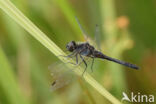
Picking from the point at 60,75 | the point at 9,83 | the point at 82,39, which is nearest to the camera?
the point at 9,83

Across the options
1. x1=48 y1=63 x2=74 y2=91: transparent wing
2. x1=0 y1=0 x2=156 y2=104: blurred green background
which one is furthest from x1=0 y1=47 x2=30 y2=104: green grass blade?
x1=48 y1=63 x2=74 y2=91: transparent wing

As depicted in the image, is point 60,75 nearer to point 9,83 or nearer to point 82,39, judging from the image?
point 9,83

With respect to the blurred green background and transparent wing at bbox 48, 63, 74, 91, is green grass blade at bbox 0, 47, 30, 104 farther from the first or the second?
transparent wing at bbox 48, 63, 74, 91

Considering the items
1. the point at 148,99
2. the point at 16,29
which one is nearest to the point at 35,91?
the point at 16,29

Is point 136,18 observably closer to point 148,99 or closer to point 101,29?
point 101,29

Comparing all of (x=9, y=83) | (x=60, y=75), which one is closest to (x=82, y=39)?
(x=60, y=75)

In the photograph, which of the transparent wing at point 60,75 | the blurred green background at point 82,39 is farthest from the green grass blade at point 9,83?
the transparent wing at point 60,75
